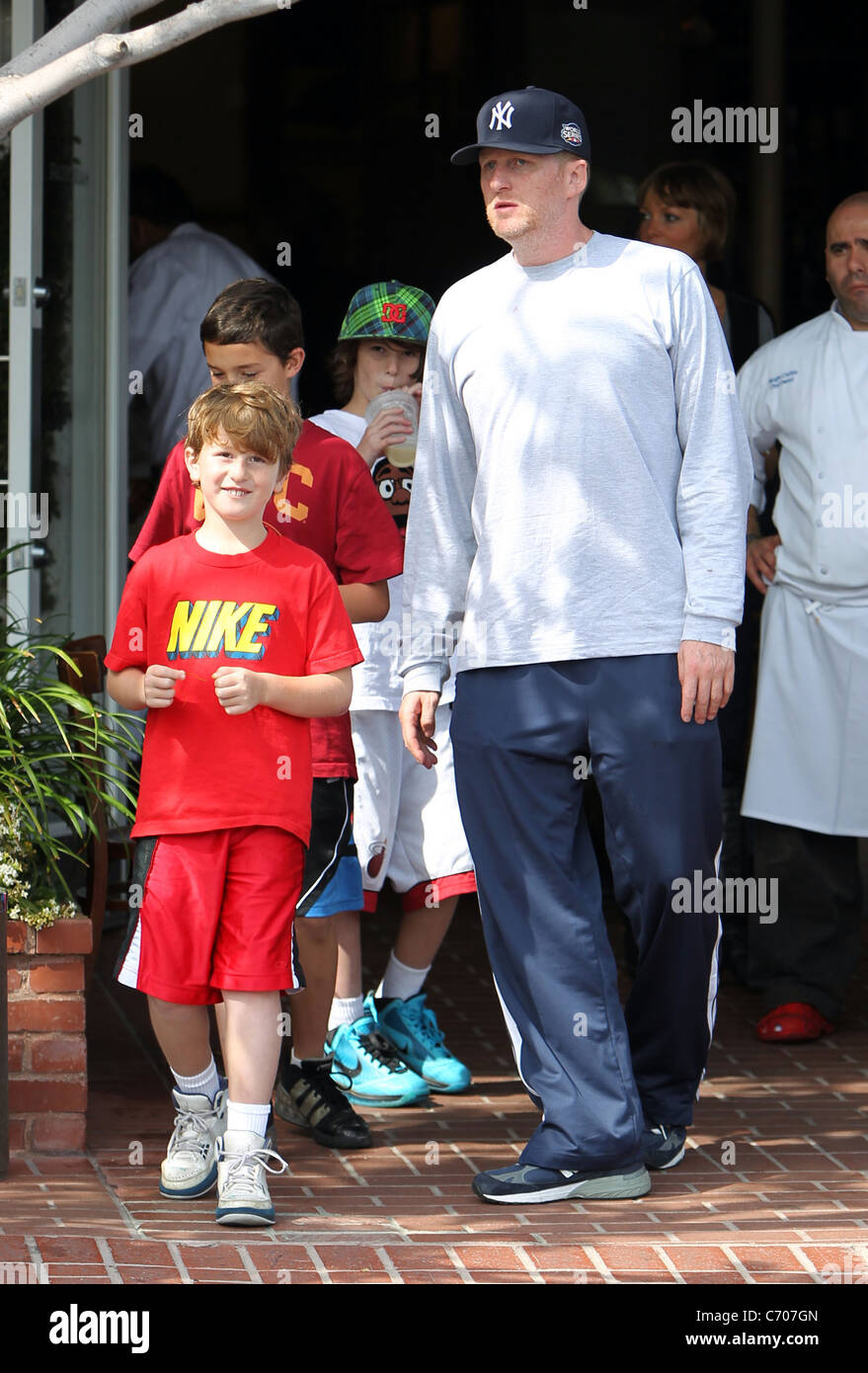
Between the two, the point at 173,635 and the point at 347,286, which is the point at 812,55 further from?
the point at 173,635

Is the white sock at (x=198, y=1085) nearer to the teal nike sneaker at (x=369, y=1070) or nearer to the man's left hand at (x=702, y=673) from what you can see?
the teal nike sneaker at (x=369, y=1070)

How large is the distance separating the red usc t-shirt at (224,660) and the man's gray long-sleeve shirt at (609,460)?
427 mm

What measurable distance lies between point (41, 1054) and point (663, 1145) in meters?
1.42

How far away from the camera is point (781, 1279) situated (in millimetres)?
3990

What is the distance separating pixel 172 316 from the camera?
739 cm

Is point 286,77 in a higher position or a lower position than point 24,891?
higher

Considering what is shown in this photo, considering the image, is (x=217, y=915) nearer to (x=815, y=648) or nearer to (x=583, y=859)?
(x=583, y=859)

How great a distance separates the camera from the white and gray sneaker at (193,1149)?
14.8 ft

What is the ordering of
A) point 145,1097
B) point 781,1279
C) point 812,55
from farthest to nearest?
point 812,55 < point 145,1097 < point 781,1279

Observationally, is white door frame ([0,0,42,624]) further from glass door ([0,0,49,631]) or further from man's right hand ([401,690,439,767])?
man's right hand ([401,690,439,767])

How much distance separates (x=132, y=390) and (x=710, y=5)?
173 inches

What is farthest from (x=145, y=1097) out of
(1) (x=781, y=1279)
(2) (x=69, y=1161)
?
(1) (x=781, y=1279)

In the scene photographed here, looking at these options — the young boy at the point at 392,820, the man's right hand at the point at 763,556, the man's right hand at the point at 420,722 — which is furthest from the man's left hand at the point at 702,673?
the man's right hand at the point at 763,556

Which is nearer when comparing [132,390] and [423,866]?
[423,866]
